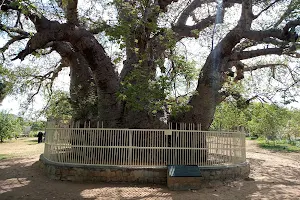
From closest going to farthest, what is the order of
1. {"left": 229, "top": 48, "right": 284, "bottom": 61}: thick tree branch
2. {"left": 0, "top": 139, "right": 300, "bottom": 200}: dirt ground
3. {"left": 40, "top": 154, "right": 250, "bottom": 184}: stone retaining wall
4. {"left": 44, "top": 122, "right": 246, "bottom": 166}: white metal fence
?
{"left": 0, "top": 139, "right": 300, "bottom": 200}: dirt ground
{"left": 40, "top": 154, "right": 250, "bottom": 184}: stone retaining wall
{"left": 44, "top": 122, "right": 246, "bottom": 166}: white metal fence
{"left": 229, "top": 48, "right": 284, "bottom": 61}: thick tree branch

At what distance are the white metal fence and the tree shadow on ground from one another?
88 centimetres

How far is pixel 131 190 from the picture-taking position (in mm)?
7855

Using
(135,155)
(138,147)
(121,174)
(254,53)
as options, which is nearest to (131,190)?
(121,174)

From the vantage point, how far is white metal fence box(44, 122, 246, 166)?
29.5 feet

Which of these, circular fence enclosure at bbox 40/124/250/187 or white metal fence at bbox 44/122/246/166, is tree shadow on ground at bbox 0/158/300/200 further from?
white metal fence at bbox 44/122/246/166

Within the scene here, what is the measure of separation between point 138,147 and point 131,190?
59.7 inches

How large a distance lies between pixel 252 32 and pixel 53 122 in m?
8.49

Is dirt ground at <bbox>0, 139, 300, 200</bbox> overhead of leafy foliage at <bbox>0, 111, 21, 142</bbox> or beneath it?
beneath

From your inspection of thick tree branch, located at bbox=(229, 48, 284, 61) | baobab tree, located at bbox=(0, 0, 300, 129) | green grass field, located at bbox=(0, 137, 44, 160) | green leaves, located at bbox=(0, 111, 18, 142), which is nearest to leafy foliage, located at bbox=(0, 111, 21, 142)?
green leaves, located at bbox=(0, 111, 18, 142)

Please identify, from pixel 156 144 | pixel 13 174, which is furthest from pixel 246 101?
pixel 13 174

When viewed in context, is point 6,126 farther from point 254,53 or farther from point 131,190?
A: point 254,53

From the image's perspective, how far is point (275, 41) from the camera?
10.0 metres

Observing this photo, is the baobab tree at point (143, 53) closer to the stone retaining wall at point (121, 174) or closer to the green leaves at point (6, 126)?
the stone retaining wall at point (121, 174)

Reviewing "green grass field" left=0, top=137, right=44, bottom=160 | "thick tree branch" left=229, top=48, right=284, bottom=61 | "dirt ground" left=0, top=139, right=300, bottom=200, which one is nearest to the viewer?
"dirt ground" left=0, top=139, right=300, bottom=200
